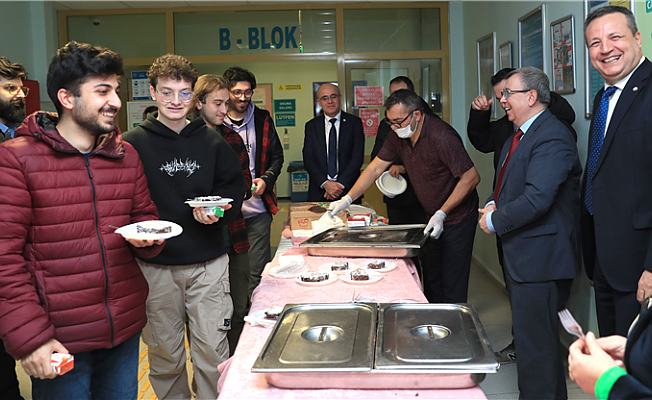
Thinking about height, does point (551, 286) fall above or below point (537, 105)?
below

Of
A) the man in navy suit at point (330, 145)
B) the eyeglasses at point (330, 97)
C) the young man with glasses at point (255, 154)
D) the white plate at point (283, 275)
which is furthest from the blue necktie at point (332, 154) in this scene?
the white plate at point (283, 275)

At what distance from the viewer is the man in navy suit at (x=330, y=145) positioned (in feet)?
13.4

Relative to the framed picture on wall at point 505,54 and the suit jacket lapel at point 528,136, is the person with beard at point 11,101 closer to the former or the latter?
the suit jacket lapel at point 528,136

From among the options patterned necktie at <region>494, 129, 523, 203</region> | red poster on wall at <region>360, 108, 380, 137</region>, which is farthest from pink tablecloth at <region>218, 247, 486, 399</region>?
red poster on wall at <region>360, 108, 380, 137</region>

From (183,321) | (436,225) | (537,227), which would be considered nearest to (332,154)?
(436,225)

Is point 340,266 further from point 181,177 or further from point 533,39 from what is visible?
point 533,39

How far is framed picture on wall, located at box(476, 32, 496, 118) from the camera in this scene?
466cm

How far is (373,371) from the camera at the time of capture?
1.16m

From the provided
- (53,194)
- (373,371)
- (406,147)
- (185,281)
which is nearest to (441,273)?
(406,147)

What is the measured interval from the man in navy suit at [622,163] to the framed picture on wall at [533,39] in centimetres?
148

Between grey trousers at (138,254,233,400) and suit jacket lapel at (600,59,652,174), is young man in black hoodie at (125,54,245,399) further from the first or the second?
suit jacket lapel at (600,59,652,174)

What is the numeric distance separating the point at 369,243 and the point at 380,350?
1300mm

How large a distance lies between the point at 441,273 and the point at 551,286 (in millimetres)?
950

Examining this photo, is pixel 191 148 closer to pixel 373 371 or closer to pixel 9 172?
pixel 9 172
